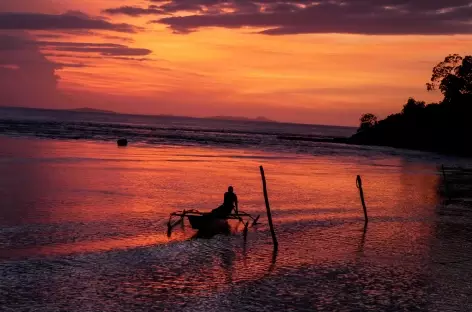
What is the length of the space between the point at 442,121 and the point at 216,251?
9701cm

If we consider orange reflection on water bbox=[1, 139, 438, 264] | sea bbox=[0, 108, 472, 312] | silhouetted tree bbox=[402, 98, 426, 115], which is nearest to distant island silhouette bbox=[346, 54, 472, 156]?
silhouetted tree bbox=[402, 98, 426, 115]

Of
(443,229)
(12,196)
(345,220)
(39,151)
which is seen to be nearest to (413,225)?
(443,229)

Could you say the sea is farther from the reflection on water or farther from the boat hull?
the boat hull

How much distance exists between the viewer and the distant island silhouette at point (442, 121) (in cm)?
10175

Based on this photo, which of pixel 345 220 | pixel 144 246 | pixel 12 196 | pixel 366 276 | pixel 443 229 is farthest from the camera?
pixel 12 196

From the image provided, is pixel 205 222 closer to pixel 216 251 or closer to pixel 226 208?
pixel 226 208

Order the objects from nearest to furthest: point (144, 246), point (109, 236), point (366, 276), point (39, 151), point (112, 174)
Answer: point (366, 276), point (144, 246), point (109, 236), point (112, 174), point (39, 151)

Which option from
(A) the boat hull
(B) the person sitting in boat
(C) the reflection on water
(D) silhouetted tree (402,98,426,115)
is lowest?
(C) the reflection on water

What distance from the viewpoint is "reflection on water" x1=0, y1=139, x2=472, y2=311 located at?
48.6ft

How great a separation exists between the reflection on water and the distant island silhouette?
68218 millimetres

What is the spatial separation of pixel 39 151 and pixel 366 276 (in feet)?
166

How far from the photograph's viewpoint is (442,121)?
106938 mm

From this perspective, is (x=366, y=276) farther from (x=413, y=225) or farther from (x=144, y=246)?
(x=413, y=225)

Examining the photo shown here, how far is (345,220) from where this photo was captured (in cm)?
2802
